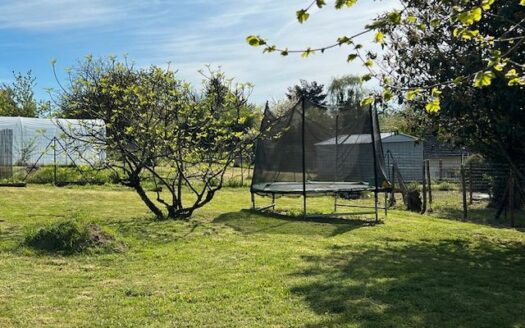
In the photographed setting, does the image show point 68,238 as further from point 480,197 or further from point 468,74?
point 480,197

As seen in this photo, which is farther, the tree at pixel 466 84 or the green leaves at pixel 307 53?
the tree at pixel 466 84

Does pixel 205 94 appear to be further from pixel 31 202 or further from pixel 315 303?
pixel 315 303

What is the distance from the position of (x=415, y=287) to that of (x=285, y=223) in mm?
5247

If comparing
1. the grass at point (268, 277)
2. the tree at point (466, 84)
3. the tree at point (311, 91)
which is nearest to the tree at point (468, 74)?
the tree at point (466, 84)

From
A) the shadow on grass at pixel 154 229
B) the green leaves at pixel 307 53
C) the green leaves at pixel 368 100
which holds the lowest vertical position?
the shadow on grass at pixel 154 229

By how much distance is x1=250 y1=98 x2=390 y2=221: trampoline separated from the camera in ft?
36.6

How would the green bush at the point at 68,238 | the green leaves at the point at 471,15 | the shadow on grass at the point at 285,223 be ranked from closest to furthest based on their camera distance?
1. the green leaves at the point at 471,15
2. the green bush at the point at 68,238
3. the shadow on grass at the point at 285,223

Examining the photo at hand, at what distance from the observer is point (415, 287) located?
16.8 feet

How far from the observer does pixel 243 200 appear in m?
15.1

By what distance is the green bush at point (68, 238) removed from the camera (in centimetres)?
670

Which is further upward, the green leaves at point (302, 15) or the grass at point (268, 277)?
the green leaves at point (302, 15)

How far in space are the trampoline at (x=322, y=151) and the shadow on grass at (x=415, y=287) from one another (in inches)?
148

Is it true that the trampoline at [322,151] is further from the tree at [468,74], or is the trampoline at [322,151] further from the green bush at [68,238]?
the green bush at [68,238]

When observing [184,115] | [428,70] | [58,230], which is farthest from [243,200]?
[58,230]
